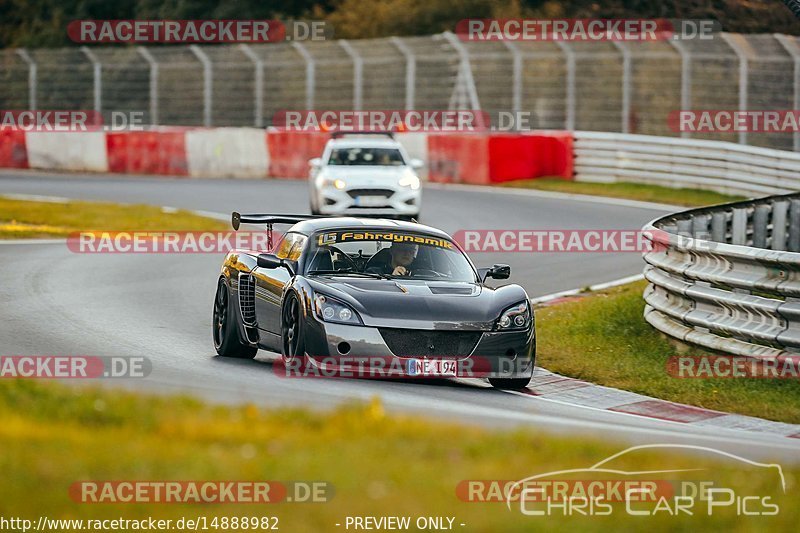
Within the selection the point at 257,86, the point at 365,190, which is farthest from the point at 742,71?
the point at 257,86

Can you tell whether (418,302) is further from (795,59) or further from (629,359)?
(795,59)

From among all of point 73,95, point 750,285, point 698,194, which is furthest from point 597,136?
point 750,285

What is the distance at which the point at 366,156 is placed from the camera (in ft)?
88.8

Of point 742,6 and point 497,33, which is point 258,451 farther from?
point 742,6

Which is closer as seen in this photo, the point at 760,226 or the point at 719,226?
the point at 719,226

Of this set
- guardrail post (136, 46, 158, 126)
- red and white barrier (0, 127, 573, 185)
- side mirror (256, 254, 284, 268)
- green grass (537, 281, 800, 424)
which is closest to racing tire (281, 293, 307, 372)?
side mirror (256, 254, 284, 268)

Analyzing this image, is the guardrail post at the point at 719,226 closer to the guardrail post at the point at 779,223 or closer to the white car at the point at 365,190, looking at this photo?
the guardrail post at the point at 779,223

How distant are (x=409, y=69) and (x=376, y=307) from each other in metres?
28.0

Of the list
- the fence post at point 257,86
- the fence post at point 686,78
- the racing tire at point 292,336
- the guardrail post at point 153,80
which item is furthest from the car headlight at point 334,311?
the guardrail post at point 153,80

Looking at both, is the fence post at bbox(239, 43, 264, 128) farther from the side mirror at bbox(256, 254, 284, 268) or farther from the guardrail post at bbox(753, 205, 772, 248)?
the side mirror at bbox(256, 254, 284, 268)

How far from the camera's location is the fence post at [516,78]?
36781mm

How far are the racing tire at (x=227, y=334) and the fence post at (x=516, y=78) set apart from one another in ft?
78.7

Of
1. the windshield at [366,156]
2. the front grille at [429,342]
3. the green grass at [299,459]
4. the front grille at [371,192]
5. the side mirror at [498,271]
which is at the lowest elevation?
the front grille at [371,192]

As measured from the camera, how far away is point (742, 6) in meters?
55.8
